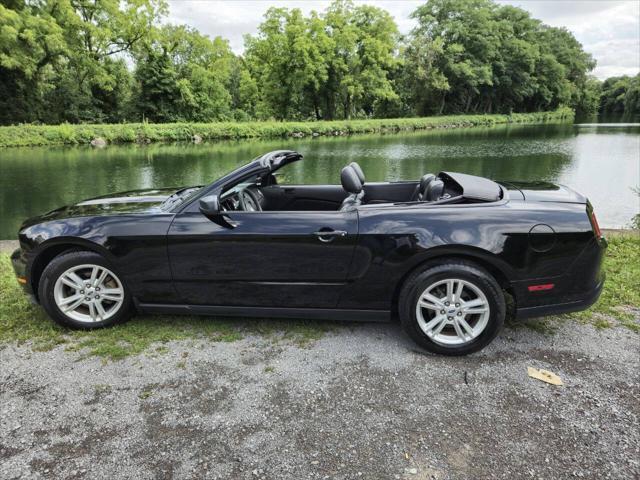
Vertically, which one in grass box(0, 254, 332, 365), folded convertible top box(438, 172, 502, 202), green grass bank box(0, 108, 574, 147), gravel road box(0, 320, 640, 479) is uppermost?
green grass bank box(0, 108, 574, 147)

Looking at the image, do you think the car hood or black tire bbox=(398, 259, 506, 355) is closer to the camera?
black tire bbox=(398, 259, 506, 355)

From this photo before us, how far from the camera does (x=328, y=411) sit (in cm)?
247

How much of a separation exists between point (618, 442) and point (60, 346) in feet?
11.4

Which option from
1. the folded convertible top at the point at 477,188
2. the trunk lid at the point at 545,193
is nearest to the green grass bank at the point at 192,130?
the folded convertible top at the point at 477,188

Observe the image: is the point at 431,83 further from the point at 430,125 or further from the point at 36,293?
the point at 36,293

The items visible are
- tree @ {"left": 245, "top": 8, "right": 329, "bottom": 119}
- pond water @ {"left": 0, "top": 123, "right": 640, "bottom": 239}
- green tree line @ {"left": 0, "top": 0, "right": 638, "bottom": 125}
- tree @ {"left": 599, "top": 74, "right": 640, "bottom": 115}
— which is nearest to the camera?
pond water @ {"left": 0, "top": 123, "right": 640, "bottom": 239}

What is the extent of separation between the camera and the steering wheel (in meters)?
3.59

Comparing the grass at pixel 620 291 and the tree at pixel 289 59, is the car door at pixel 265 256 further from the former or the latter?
the tree at pixel 289 59

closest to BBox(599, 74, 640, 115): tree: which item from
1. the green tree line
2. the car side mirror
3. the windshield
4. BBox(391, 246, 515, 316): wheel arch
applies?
the green tree line

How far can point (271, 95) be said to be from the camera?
48.4 m

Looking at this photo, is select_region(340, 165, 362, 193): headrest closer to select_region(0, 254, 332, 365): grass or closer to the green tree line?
select_region(0, 254, 332, 365): grass

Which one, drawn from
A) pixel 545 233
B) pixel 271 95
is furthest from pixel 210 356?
pixel 271 95

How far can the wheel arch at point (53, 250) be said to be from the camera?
10.7 ft

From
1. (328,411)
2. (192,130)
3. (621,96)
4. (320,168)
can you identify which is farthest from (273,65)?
(621,96)
